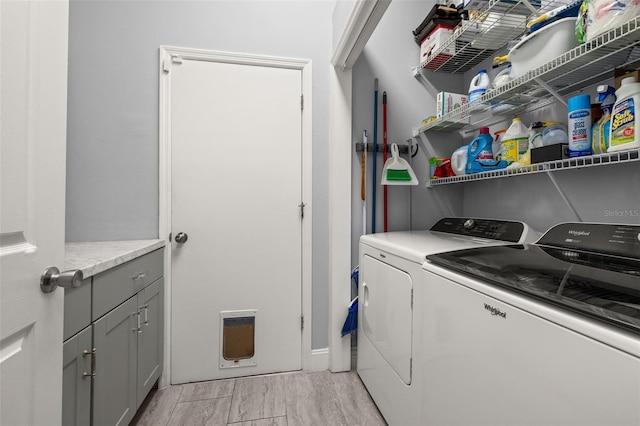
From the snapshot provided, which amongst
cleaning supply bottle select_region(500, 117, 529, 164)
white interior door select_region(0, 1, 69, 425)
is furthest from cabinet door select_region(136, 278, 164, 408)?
cleaning supply bottle select_region(500, 117, 529, 164)

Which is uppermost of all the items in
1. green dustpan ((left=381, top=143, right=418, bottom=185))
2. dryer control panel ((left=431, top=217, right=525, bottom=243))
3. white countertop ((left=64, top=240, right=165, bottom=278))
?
green dustpan ((left=381, top=143, right=418, bottom=185))

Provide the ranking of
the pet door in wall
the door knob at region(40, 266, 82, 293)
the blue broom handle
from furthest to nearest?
the blue broom handle, the pet door in wall, the door knob at region(40, 266, 82, 293)

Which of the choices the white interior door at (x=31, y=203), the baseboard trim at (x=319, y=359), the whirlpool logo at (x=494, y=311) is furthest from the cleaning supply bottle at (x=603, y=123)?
the baseboard trim at (x=319, y=359)

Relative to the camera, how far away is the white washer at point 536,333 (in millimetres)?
597

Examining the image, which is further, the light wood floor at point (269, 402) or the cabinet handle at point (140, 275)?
the light wood floor at point (269, 402)

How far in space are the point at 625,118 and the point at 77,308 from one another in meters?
2.02

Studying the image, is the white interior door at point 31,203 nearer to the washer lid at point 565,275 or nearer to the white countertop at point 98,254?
the white countertop at point 98,254

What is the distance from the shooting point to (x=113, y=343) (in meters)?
1.28

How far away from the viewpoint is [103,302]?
120 cm

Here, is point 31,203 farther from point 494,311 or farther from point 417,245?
point 417,245

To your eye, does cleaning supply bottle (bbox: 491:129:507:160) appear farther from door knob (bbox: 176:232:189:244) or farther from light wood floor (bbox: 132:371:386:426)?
door knob (bbox: 176:232:189:244)

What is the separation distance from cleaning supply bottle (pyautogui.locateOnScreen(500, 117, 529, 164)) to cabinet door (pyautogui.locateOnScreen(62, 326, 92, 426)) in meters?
2.09

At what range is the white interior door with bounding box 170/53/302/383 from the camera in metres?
1.92

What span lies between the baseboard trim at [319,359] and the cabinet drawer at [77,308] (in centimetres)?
142
